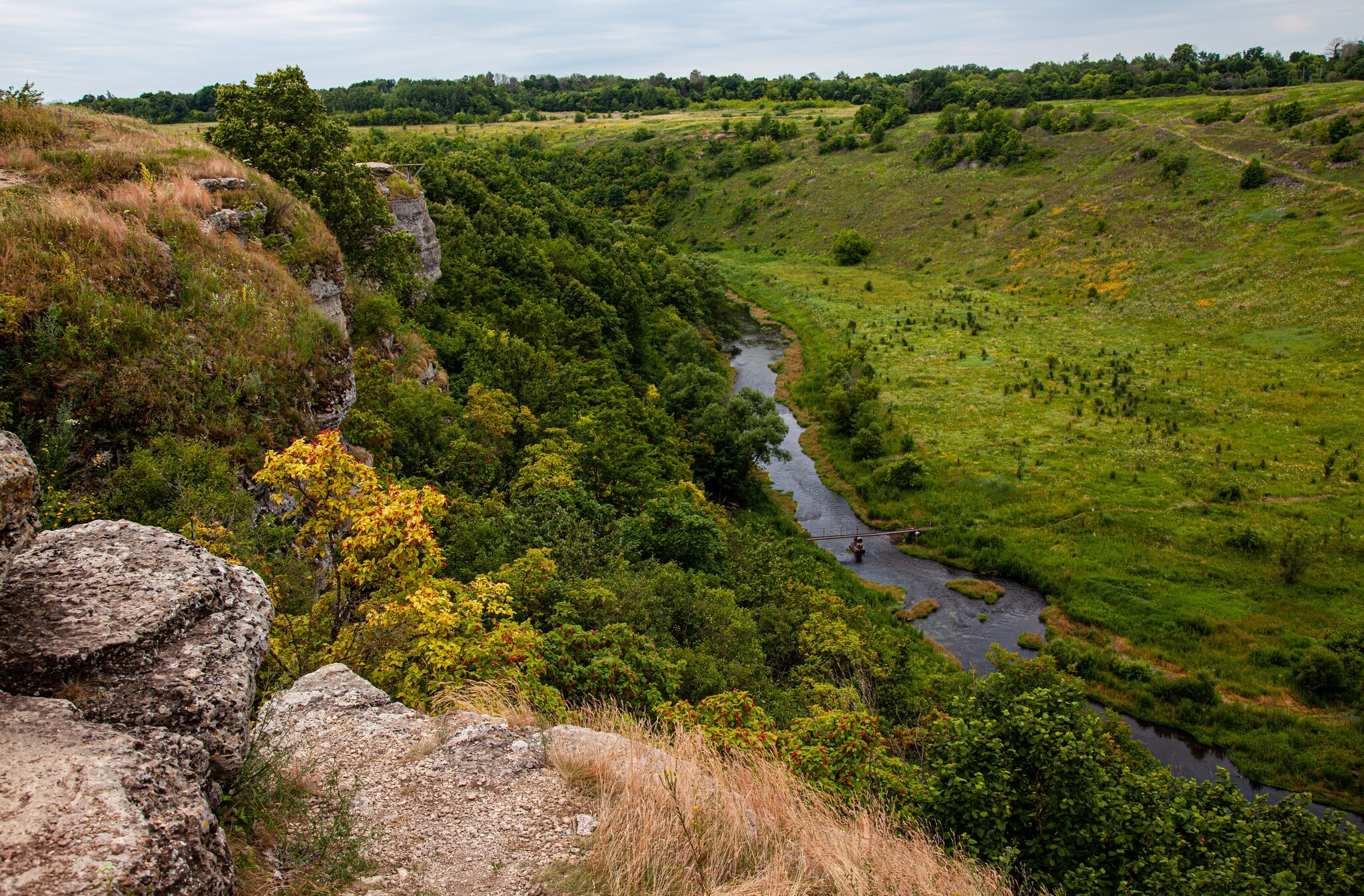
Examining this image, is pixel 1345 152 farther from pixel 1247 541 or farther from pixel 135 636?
pixel 135 636

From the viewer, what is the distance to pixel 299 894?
6.64m

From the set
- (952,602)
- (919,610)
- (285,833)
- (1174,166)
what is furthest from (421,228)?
(1174,166)

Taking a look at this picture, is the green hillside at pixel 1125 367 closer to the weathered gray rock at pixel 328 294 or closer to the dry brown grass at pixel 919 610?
the dry brown grass at pixel 919 610

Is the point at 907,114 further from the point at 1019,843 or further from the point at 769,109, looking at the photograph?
the point at 1019,843

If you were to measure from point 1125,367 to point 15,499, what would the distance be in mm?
66979

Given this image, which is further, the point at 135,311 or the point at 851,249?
the point at 851,249

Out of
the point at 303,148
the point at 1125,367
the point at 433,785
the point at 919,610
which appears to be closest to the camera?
the point at 433,785

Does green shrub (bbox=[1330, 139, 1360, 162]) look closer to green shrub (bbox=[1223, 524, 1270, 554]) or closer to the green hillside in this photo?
the green hillside

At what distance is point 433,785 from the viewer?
29.3ft

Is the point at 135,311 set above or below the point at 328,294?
above

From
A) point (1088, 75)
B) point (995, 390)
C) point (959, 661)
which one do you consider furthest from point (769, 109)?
point (959, 661)

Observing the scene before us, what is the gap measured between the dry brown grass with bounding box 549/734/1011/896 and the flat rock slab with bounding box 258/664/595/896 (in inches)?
19.3

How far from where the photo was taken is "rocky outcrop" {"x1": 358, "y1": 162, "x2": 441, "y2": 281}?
1489 inches

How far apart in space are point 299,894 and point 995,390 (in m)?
58.3
